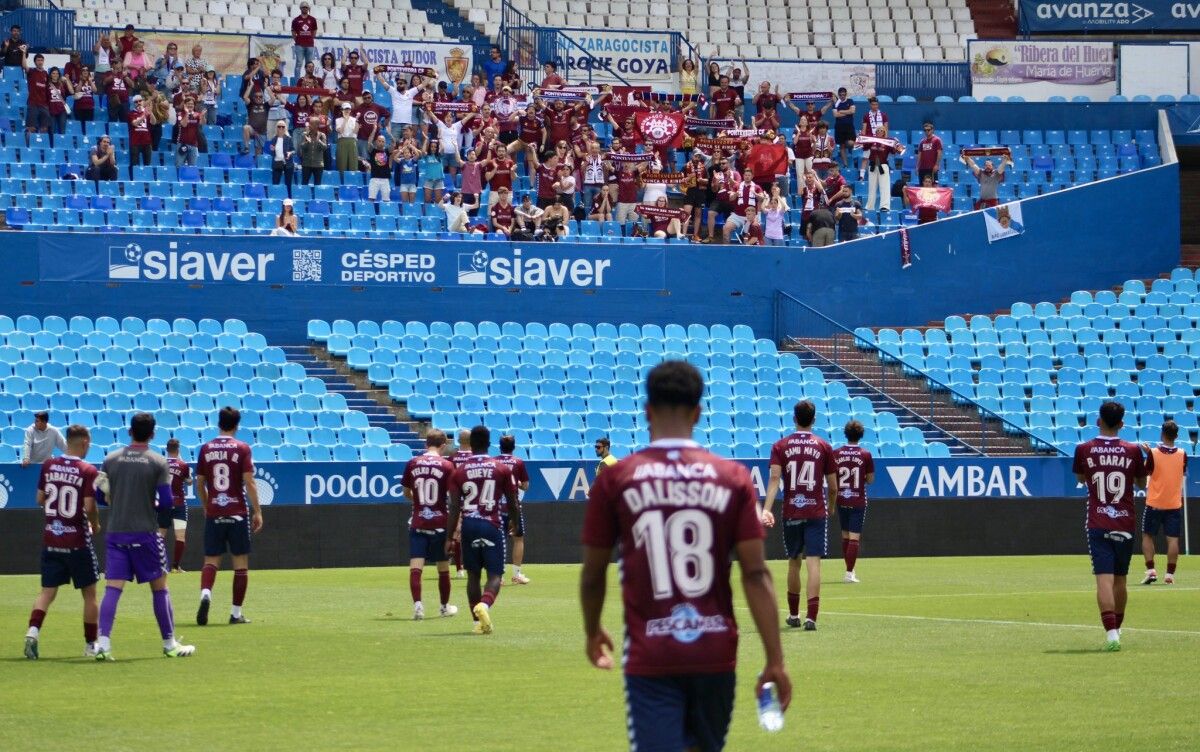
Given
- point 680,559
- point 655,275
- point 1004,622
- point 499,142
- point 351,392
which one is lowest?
point 1004,622

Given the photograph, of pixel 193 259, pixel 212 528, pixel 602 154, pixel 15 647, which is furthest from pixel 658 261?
pixel 15 647

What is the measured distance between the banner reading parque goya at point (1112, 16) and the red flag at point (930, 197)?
10.4 metres

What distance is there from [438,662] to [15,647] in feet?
12.4

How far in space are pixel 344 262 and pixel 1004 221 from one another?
48.7ft

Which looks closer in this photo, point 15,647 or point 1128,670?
point 1128,670

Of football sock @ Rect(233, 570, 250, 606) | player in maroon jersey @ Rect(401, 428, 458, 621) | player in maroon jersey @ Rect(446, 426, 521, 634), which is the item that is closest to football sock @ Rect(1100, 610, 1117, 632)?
player in maroon jersey @ Rect(446, 426, 521, 634)

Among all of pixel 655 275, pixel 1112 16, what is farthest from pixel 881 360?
pixel 1112 16

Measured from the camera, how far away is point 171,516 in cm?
2500

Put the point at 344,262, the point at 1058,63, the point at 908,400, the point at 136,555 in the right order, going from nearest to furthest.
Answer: the point at 136,555
the point at 344,262
the point at 908,400
the point at 1058,63

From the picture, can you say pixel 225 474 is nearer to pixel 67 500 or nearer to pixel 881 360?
pixel 67 500

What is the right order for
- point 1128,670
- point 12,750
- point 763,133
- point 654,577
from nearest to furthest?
1. point 654,577
2. point 12,750
3. point 1128,670
4. point 763,133

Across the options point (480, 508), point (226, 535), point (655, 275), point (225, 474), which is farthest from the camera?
point (655, 275)

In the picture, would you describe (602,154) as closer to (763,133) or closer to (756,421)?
(763,133)

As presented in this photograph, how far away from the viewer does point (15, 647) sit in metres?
15.2
